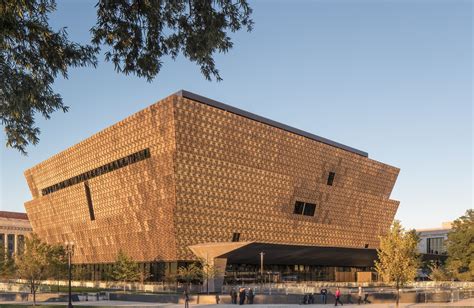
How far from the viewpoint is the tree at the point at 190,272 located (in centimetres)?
6544

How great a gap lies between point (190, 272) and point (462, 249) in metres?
44.4

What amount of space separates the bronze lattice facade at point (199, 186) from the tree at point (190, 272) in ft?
5.48

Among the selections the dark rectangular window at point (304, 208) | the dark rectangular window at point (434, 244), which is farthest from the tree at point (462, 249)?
the dark rectangular window at point (434, 244)

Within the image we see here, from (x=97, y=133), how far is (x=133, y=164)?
13.4 m

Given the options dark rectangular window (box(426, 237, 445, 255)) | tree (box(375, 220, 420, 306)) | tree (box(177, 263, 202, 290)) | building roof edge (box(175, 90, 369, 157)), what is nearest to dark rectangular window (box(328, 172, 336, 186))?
building roof edge (box(175, 90, 369, 157))

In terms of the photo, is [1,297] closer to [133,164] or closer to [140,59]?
[133,164]

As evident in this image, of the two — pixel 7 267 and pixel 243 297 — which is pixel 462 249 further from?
pixel 7 267

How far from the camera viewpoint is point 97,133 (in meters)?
87.9

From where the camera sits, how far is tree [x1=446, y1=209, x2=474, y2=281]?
79.3 m

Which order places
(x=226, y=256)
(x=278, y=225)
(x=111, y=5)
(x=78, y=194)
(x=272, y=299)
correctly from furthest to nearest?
(x=78, y=194), (x=278, y=225), (x=226, y=256), (x=272, y=299), (x=111, y=5)

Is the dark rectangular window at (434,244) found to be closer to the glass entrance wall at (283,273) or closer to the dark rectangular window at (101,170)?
the glass entrance wall at (283,273)

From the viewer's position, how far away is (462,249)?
264 feet

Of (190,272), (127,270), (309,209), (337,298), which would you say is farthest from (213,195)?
(337,298)

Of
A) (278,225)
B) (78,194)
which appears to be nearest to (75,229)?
(78,194)
